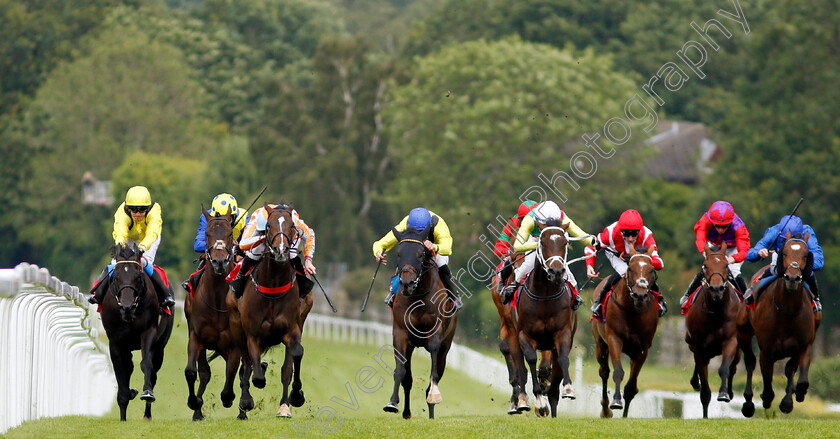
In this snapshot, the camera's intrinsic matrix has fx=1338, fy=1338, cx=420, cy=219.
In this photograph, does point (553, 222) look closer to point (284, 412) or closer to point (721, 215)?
point (721, 215)

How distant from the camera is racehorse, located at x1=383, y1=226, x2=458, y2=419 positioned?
13.2 m

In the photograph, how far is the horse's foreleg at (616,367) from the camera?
13170 millimetres

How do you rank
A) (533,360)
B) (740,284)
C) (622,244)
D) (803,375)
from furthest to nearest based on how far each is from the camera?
(740,284) → (622,244) → (803,375) → (533,360)

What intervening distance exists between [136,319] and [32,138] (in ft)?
151

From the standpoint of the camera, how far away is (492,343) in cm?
3550

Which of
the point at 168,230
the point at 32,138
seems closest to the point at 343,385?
the point at 168,230

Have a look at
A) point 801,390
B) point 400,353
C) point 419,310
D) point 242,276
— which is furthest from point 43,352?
point 801,390

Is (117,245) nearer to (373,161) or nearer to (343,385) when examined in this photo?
(343,385)

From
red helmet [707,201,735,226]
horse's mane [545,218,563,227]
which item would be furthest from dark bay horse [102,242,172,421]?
red helmet [707,201,735,226]

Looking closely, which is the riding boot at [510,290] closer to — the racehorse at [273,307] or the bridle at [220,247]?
the racehorse at [273,307]

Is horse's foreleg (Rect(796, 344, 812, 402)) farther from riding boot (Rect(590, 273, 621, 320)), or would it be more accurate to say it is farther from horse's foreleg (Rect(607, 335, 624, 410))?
riding boot (Rect(590, 273, 621, 320))

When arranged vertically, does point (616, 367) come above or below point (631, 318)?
below

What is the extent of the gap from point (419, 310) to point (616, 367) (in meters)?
A: 2.08

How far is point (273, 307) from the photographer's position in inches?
520
